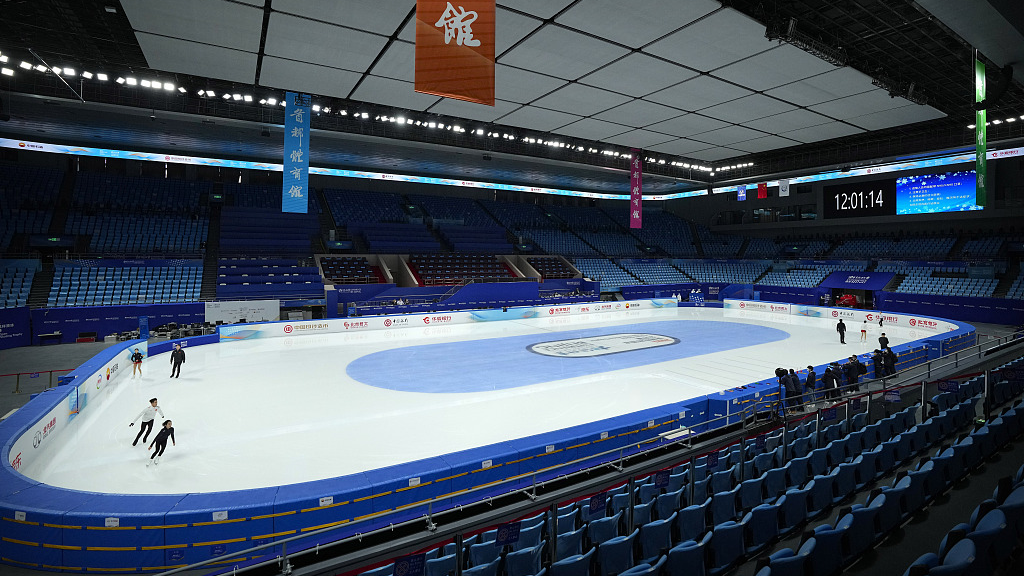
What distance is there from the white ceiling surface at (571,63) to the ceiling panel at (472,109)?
0.09m

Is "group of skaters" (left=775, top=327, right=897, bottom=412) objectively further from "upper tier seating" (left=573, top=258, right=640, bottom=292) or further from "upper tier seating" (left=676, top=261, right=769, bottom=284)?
"upper tier seating" (left=676, top=261, right=769, bottom=284)

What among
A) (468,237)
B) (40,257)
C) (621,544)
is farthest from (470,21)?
(468,237)

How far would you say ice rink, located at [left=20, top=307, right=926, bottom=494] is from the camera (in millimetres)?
9312

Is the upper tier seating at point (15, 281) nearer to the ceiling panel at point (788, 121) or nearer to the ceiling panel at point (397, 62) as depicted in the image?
the ceiling panel at point (397, 62)

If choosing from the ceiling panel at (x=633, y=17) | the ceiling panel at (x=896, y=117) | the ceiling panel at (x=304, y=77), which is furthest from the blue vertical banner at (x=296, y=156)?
the ceiling panel at (x=896, y=117)

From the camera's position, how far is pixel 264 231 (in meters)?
35.5

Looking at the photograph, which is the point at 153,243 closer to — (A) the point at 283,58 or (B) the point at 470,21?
(A) the point at 283,58

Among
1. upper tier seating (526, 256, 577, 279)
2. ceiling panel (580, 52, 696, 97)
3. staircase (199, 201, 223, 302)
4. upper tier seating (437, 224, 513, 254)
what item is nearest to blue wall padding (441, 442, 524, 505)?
ceiling panel (580, 52, 696, 97)

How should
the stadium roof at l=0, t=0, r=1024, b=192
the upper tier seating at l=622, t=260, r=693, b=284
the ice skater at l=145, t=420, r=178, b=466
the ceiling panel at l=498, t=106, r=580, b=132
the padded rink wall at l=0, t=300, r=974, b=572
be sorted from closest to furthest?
the padded rink wall at l=0, t=300, r=974, b=572 < the ice skater at l=145, t=420, r=178, b=466 < the stadium roof at l=0, t=0, r=1024, b=192 < the ceiling panel at l=498, t=106, r=580, b=132 < the upper tier seating at l=622, t=260, r=693, b=284

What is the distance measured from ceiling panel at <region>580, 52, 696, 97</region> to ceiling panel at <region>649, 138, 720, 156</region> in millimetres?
9685

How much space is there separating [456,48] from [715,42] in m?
10.7

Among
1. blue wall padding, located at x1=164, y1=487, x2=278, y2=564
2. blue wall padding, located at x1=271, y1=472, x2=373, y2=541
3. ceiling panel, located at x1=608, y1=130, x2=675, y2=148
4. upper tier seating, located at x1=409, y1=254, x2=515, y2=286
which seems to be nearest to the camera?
blue wall padding, located at x1=164, y1=487, x2=278, y2=564

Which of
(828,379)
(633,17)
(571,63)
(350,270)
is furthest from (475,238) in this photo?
(828,379)

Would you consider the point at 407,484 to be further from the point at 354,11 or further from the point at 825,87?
the point at 825,87
